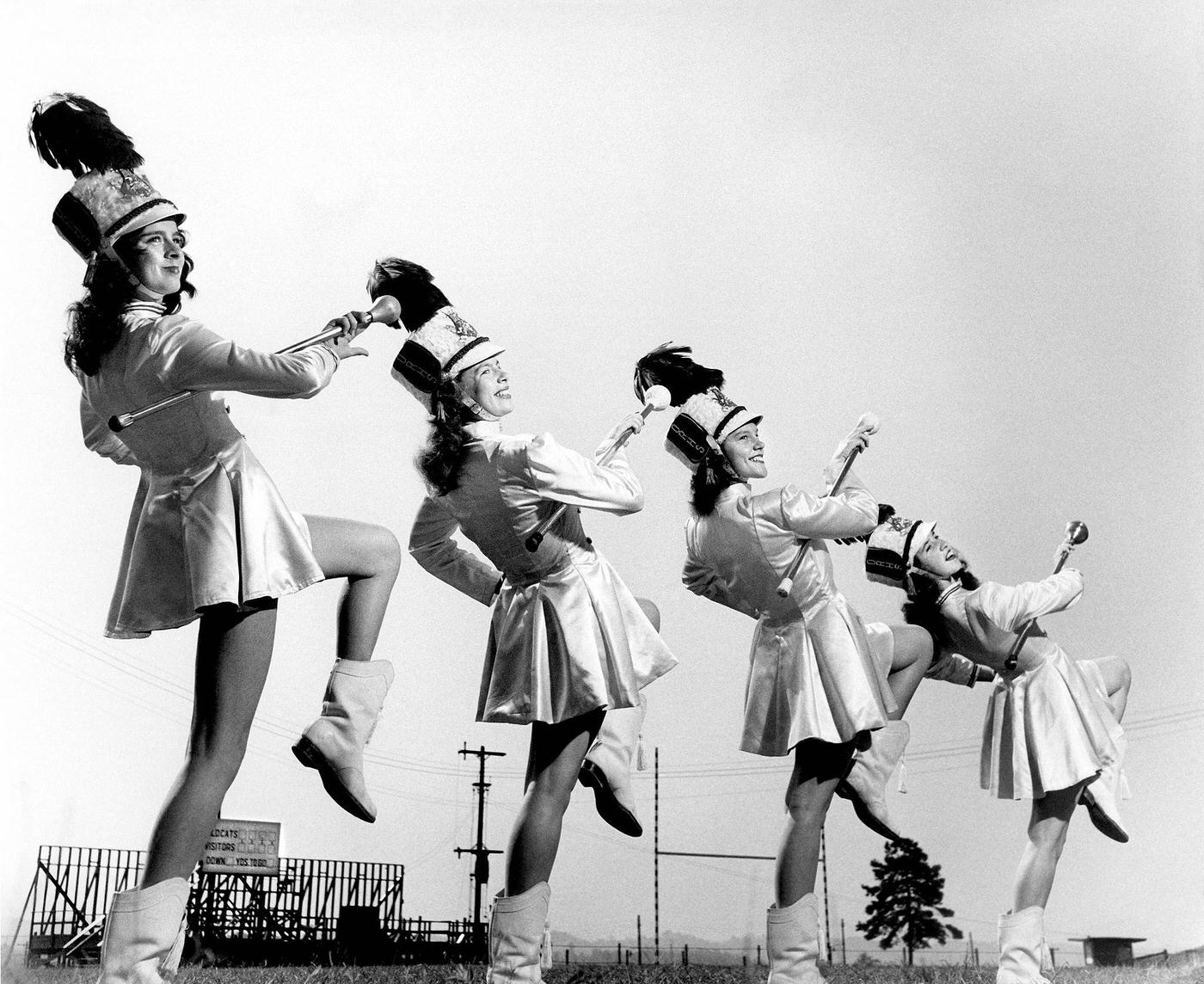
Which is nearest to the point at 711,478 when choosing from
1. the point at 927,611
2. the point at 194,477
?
the point at 927,611

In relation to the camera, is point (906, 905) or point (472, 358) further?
point (906, 905)

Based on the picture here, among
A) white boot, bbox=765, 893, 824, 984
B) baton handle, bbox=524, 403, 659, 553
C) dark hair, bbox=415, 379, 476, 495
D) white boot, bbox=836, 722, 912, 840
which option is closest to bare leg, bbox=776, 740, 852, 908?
white boot, bbox=765, 893, 824, 984

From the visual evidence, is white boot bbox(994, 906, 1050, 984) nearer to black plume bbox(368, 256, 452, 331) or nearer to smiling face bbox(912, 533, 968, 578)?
smiling face bbox(912, 533, 968, 578)

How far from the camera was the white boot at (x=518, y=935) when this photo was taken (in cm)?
293

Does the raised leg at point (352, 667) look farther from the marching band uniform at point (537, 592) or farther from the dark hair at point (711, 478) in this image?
the dark hair at point (711, 478)

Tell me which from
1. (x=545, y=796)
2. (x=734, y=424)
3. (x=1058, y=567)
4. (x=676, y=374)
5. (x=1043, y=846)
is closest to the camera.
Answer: (x=545, y=796)

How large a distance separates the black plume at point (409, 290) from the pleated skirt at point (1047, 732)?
2194 millimetres

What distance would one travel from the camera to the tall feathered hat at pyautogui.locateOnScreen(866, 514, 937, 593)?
4.24 metres

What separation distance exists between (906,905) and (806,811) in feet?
5.29

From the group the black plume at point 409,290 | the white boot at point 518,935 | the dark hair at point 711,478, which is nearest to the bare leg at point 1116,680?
the dark hair at point 711,478

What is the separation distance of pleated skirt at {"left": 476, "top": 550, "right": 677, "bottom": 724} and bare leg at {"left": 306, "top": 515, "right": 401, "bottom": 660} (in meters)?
0.35

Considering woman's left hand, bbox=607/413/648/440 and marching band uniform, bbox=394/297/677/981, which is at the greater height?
woman's left hand, bbox=607/413/648/440

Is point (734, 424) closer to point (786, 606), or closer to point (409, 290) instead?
point (786, 606)

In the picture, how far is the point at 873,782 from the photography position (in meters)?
3.85
